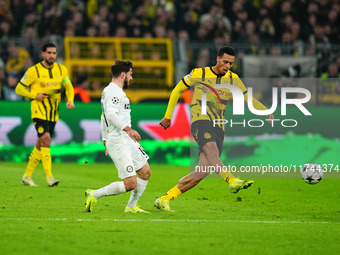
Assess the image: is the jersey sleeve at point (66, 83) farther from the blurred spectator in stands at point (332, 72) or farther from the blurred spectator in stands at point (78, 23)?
the blurred spectator in stands at point (332, 72)

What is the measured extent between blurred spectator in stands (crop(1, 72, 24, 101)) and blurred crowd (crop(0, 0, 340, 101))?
23 cm

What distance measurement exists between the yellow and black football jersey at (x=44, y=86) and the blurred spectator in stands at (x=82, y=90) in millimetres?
5413

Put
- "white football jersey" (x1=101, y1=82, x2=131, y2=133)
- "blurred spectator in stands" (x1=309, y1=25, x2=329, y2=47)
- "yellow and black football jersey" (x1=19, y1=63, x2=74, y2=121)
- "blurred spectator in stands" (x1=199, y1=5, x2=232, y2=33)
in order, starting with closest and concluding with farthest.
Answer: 1. "white football jersey" (x1=101, y1=82, x2=131, y2=133)
2. "yellow and black football jersey" (x1=19, y1=63, x2=74, y2=121)
3. "blurred spectator in stands" (x1=199, y1=5, x2=232, y2=33)
4. "blurred spectator in stands" (x1=309, y1=25, x2=329, y2=47)


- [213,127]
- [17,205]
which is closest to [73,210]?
[17,205]

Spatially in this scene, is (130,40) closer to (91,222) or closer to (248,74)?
(248,74)

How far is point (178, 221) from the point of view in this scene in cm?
954

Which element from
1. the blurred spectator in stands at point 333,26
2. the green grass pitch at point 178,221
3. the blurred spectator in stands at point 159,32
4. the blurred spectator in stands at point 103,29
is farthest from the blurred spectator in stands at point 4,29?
the blurred spectator in stands at point 333,26

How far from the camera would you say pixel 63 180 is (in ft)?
47.8

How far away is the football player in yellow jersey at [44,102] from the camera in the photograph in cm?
1352

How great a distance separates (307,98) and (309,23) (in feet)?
16.1

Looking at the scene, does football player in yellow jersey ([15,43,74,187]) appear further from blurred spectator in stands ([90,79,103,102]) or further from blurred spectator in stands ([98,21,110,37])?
blurred spectator in stands ([98,21,110,37])

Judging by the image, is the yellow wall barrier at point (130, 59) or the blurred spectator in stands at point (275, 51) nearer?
the yellow wall barrier at point (130, 59)

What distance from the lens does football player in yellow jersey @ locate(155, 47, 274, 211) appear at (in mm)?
10328

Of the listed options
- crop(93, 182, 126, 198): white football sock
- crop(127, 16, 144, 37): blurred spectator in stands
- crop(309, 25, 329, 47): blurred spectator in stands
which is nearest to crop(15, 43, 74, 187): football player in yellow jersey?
crop(93, 182, 126, 198): white football sock
